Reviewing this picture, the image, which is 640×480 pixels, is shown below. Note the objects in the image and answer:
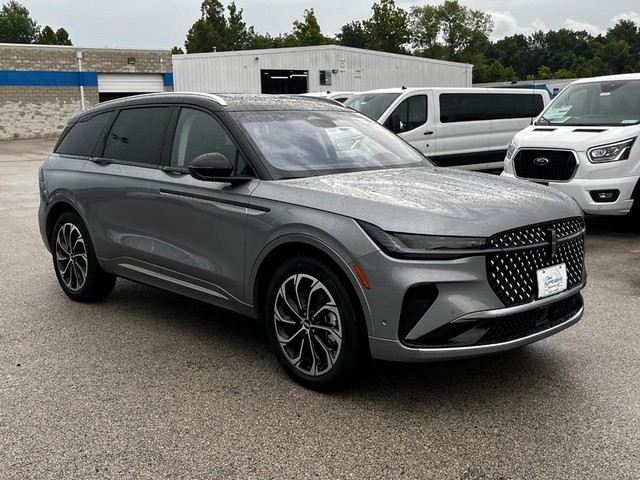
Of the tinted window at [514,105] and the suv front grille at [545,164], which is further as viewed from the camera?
the tinted window at [514,105]

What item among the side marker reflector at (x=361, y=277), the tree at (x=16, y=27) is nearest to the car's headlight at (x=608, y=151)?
the side marker reflector at (x=361, y=277)

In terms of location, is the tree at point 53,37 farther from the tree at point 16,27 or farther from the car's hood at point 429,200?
the car's hood at point 429,200

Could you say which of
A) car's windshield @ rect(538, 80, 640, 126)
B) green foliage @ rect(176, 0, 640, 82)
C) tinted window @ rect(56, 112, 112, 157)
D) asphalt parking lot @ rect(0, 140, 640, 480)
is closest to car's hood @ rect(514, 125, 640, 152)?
car's windshield @ rect(538, 80, 640, 126)

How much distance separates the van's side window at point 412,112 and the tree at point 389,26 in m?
81.5

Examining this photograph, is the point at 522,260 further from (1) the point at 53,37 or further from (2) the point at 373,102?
(1) the point at 53,37

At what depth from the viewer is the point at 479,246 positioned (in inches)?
138

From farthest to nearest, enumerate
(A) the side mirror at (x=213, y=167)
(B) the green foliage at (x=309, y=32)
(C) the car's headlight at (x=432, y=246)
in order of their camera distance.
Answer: (B) the green foliage at (x=309, y=32), (A) the side mirror at (x=213, y=167), (C) the car's headlight at (x=432, y=246)

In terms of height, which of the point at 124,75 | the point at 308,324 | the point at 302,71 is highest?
the point at 302,71

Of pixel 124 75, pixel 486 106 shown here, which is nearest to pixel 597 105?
pixel 486 106

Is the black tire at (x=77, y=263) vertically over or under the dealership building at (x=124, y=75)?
under

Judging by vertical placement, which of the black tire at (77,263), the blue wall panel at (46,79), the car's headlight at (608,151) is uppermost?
the blue wall panel at (46,79)

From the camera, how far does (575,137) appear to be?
8.64m

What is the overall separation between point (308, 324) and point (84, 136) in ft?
10.4

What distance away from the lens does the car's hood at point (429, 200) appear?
3.56m
